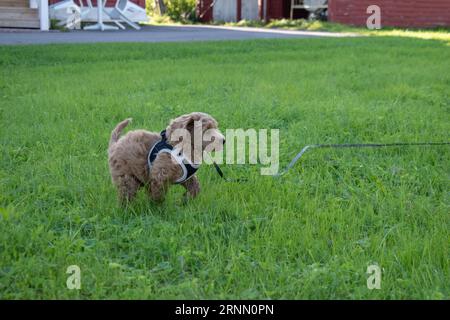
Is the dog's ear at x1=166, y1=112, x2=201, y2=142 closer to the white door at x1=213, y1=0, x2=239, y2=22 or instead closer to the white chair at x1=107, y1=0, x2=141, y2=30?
the white chair at x1=107, y1=0, x2=141, y2=30

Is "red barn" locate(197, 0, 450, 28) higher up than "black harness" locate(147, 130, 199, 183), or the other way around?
"red barn" locate(197, 0, 450, 28)

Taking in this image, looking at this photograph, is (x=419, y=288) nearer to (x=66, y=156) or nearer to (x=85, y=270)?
(x=85, y=270)

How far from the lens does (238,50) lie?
1431cm

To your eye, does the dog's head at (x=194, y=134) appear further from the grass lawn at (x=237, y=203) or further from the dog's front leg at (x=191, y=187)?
the grass lawn at (x=237, y=203)

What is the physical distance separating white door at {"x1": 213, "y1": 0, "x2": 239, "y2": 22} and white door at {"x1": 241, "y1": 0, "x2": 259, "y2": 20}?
2.36 feet

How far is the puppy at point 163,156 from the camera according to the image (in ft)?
12.4

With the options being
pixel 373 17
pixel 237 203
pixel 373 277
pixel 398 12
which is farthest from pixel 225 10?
pixel 373 277

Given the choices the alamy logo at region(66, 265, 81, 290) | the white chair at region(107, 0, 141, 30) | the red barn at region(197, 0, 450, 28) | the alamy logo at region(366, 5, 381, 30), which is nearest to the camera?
the alamy logo at region(66, 265, 81, 290)

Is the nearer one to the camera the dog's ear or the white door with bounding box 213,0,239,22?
the dog's ear

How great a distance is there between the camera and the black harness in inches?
148

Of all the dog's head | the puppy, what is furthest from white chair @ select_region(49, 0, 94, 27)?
the dog's head

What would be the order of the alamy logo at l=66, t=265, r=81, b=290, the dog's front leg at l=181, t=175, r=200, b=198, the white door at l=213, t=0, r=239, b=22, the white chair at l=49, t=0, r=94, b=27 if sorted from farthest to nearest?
the white door at l=213, t=0, r=239, b=22, the white chair at l=49, t=0, r=94, b=27, the dog's front leg at l=181, t=175, r=200, b=198, the alamy logo at l=66, t=265, r=81, b=290

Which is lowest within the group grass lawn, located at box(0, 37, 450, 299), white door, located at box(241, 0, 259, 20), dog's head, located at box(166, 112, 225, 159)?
grass lawn, located at box(0, 37, 450, 299)

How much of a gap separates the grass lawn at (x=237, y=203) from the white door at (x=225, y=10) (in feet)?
83.0
